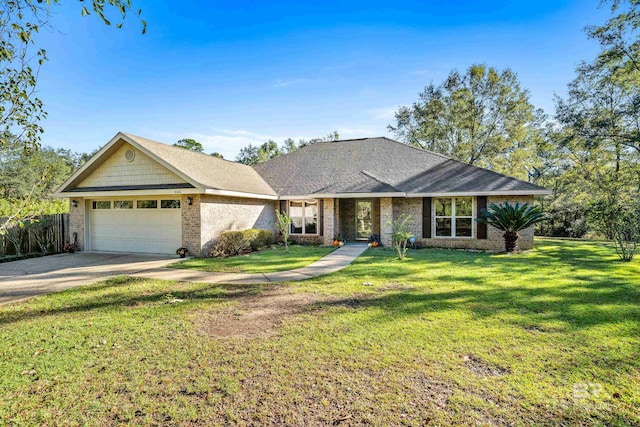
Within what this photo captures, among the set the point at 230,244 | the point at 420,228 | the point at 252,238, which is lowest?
the point at 230,244

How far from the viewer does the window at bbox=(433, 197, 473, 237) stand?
46.0ft

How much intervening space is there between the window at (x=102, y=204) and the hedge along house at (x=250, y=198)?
1.8 inches

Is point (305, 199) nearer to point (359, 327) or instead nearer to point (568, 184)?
point (359, 327)

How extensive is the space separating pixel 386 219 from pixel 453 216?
9.90 feet

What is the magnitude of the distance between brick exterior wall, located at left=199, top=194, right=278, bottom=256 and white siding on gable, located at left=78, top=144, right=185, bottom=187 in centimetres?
148

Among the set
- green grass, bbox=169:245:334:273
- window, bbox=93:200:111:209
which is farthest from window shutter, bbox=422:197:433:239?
window, bbox=93:200:111:209

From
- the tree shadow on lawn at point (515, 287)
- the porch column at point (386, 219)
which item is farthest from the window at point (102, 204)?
the porch column at point (386, 219)

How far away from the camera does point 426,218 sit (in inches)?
568

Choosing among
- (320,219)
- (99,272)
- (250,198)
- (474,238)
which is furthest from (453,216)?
(99,272)

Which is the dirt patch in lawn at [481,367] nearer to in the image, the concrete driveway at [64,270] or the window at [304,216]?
the concrete driveway at [64,270]

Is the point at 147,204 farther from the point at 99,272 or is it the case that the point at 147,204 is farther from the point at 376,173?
the point at 376,173

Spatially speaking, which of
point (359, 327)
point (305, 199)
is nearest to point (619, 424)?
point (359, 327)

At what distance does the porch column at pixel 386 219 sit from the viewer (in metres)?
14.3

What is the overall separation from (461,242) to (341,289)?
9.15 m
